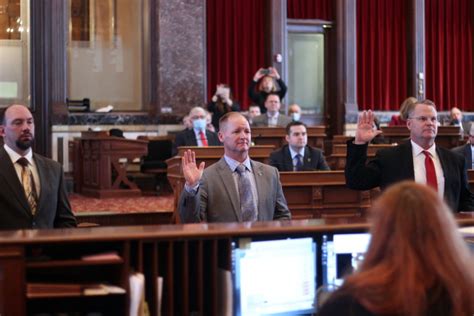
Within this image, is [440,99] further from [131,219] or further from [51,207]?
[51,207]

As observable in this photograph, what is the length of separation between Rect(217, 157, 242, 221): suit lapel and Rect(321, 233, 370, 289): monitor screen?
1261 mm

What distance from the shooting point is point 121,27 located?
12.3 meters

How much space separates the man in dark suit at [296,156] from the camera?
7.45 meters


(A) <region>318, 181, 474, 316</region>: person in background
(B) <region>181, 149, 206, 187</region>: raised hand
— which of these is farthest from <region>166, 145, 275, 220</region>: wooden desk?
(A) <region>318, 181, 474, 316</region>: person in background

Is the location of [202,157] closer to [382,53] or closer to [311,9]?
[311,9]

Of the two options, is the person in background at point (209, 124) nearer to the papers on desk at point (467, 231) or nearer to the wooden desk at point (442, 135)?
the wooden desk at point (442, 135)

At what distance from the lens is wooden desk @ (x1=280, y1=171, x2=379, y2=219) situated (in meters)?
7.16

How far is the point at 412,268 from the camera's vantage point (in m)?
1.85

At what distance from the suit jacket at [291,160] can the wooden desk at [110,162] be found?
287 cm

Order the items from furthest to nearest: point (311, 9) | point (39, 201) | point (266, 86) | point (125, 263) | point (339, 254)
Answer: point (311, 9), point (266, 86), point (39, 201), point (339, 254), point (125, 263)

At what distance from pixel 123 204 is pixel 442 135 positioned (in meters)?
3.93

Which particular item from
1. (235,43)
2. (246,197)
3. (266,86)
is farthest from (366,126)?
(235,43)

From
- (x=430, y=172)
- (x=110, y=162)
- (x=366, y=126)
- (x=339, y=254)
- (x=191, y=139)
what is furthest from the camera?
(x=110, y=162)

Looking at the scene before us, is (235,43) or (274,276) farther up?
(235,43)
